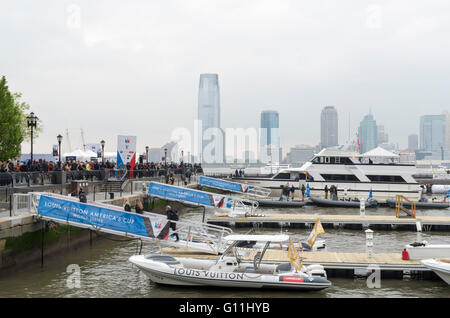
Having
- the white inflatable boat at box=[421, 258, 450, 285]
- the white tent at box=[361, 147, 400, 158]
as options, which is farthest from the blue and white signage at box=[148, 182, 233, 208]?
the white tent at box=[361, 147, 400, 158]

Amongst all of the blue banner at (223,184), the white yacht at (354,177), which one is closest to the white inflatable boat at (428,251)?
the blue banner at (223,184)

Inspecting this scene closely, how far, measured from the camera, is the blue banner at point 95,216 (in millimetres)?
20250

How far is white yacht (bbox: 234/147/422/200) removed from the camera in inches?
2183

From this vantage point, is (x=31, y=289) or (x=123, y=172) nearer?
(x=31, y=289)

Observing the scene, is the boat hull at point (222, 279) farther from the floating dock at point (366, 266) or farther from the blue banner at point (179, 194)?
the blue banner at point (179, 194)

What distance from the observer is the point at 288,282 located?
55.5ft

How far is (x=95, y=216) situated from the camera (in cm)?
2059

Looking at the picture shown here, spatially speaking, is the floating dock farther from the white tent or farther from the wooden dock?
the white tent

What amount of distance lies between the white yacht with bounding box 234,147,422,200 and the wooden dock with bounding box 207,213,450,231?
20397 mm

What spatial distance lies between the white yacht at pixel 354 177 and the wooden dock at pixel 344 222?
20.4 metres
